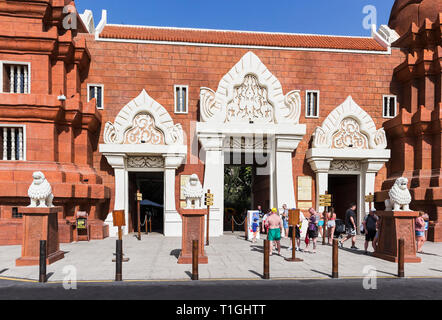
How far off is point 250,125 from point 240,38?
5.78 m

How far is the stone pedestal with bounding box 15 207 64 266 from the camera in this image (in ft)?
35.0

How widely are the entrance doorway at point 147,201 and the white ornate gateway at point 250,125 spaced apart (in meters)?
4.41

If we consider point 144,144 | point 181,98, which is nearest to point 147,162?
point 144,144

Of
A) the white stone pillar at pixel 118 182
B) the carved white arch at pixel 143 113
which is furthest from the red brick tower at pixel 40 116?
the carved white arch at pixel 143 113

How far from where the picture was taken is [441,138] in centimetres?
1772

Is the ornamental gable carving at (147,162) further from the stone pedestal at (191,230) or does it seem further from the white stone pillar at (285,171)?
the stone pedestal at (191,230)

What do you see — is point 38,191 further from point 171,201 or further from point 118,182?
point 171,201

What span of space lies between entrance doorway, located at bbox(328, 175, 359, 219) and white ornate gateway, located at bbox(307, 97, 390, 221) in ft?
3.61

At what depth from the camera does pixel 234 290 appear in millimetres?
7895

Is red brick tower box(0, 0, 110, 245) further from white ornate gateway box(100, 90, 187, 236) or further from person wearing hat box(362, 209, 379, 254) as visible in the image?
person wearing hat box(362, 209, 379, 254)

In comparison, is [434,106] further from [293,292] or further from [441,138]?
[293,292]

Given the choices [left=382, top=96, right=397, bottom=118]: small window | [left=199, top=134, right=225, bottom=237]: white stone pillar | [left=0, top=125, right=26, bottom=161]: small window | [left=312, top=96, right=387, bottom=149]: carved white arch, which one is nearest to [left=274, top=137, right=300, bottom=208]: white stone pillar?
[left=312, top=96, right=387, bottom=149]: carved white arch

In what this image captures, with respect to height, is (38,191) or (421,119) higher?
(421,119)
